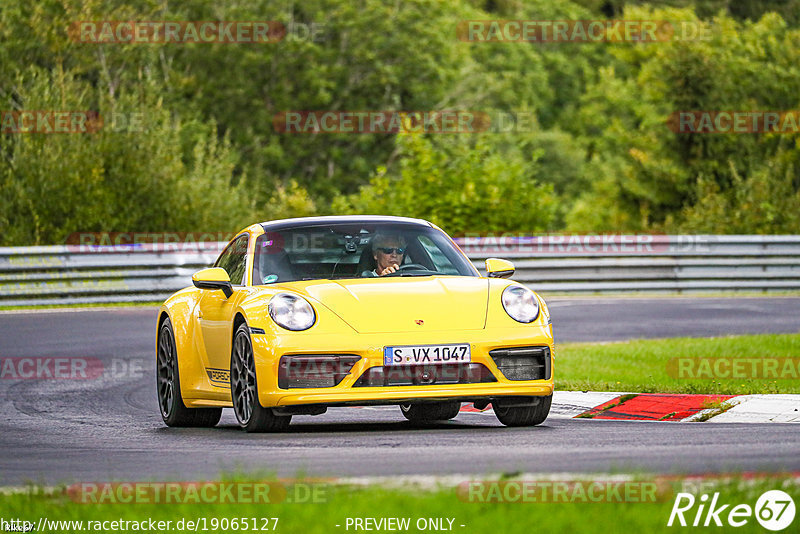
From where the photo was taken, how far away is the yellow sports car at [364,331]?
909 cm

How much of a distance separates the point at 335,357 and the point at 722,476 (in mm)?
3173

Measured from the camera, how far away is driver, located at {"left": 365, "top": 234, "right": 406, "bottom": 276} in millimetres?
10328

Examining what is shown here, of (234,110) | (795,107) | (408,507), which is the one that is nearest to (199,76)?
(234,110)

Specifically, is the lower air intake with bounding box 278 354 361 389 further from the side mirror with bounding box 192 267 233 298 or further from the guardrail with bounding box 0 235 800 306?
the guardrail with bounding box 0 235 800 306

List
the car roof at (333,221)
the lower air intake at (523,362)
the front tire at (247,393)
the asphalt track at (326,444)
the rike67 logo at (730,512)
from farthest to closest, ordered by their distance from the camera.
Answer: the car roof at (333,221) → the front tire at (247,393) → the lower air intake at (523,362) → the asphalt track at (326,444) → the rike67 logo at (730,512)

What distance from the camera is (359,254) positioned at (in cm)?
1048

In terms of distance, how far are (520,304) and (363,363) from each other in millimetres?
1137

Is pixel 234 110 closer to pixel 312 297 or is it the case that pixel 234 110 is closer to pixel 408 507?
pixel 312 297

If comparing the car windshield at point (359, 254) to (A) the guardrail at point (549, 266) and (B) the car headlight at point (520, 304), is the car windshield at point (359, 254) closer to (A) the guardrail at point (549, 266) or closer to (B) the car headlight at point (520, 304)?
(B) the car headlight at point (520, 304)

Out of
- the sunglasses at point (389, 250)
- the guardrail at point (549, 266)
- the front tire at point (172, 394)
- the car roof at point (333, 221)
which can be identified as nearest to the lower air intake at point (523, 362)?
the sunglasses at point (389, 250)

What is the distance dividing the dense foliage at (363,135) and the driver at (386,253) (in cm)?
1945

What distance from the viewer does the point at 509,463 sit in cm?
728

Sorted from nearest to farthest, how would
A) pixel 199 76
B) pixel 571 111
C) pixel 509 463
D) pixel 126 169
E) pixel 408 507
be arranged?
pixel 408 507 < pixel 509 463 < pixel 126 169 < pixel 199 76 < pixel 571 111

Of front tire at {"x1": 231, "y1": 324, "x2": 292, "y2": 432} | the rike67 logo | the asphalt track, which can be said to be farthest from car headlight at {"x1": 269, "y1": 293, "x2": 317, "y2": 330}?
the rike67 logo
